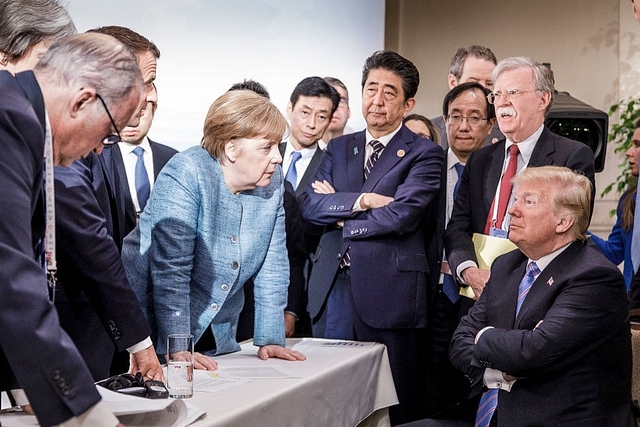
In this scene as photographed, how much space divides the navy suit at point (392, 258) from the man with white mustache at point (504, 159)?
0.48ft

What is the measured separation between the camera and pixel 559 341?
245cm

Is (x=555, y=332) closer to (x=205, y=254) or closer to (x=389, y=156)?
(x=205, y=254)

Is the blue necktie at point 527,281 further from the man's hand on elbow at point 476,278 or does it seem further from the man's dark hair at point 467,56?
the man's dark hair at point 467,56

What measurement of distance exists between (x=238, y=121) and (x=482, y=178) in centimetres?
118

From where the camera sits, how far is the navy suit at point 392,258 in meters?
3.23

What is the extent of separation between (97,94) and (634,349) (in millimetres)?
2176

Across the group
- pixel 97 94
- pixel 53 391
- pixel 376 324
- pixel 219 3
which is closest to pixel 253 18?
pixel 219 3

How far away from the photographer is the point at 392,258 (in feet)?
10.7

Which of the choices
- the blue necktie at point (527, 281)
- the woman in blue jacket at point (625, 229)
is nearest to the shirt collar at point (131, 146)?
the blue necktie at point (527, 281)

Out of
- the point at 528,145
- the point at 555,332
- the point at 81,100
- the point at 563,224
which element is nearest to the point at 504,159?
the point at 528,145

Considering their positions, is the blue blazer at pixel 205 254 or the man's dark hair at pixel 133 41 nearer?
the blue blazer at pixel 205 254

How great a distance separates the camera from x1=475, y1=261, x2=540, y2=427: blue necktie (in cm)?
263

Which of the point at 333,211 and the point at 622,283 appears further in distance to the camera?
the point at 333,211

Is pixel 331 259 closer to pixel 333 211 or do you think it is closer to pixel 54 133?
pixel 333 211
